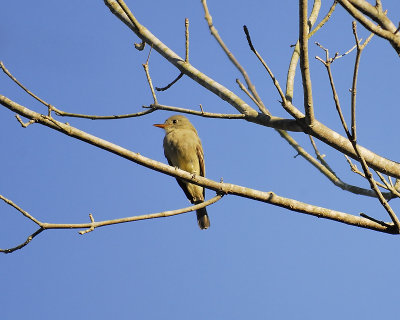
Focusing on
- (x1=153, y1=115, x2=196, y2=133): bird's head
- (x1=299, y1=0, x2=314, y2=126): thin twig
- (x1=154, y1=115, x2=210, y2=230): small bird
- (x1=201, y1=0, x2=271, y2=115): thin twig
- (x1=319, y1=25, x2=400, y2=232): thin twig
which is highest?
(x1=153, y1=115, x2=196, y2=133): bird's head

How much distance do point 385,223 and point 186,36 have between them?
1857mm

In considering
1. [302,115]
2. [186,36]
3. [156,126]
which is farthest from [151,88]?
[156,126]

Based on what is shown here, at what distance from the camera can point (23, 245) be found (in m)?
3.41

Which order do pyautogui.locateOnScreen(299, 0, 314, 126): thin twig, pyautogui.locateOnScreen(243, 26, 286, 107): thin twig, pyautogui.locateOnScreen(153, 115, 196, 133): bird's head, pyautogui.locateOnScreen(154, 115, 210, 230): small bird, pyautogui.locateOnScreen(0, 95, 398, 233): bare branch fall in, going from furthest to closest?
pyautogui.locateOnScreen(153, 115, 196, 133): bird's head, pyautogui.locateOnScreen(154, 115, 210, 230): small bird, pyautogui.locateOnScreen(0, 95, 398, 233): bare branch, pyautogui.locateOnScreen(243, 26, 286, 107): thin twig, pyautogui.locateOnScreen(299, 0, 314, 126): thin twig

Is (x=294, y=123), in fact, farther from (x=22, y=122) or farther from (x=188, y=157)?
(x=188, y=157)

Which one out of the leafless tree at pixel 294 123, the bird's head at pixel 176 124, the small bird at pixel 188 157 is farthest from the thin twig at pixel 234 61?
the bird's head at pixel 176 124

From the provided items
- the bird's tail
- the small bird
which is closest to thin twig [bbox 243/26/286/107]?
the small bird

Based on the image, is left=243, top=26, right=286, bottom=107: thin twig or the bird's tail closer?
left=243, top=26, right=286, bottom=107: thin twig

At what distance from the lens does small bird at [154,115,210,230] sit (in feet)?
29.6

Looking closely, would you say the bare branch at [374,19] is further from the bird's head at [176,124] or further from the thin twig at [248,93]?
the bird's head at [176,124]

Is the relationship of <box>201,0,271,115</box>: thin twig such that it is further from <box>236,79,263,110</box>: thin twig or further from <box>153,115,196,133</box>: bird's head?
<box>153,115,196,133</box>: bird's head

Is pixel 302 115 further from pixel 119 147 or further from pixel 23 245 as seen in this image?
pixel 23 245

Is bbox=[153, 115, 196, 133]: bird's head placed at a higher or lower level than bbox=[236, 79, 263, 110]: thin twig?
higher

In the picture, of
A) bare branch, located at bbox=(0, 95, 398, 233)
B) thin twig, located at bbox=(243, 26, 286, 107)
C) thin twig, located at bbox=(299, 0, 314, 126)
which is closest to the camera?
thin twig, located at bbox=(299, 0, 314, 126)
